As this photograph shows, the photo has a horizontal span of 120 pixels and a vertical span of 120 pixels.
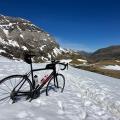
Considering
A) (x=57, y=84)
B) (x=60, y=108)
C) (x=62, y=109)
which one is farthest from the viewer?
(x=57, y=84)

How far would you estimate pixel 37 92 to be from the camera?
14.0 m

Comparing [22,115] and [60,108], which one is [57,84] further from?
[22,115]

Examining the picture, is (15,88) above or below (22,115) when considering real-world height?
above

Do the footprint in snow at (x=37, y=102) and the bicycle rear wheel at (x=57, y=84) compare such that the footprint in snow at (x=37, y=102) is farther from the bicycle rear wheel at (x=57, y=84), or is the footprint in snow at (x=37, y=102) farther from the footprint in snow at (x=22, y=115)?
the bicycle rear wheel at (x=57, y=84)

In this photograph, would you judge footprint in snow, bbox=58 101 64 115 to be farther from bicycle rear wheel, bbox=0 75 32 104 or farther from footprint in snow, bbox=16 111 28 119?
footprint in snow, bbox=16 111 28 119

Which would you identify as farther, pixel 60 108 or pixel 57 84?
pixel 57 84

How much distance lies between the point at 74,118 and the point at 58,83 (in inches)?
208

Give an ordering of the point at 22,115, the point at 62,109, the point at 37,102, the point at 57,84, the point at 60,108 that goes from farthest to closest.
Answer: the point at 57,84
the point at 37,102
the point at 60,108
the point at 62,109
the point at 22,115

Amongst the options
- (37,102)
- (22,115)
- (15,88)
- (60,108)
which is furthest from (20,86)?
(60,108)

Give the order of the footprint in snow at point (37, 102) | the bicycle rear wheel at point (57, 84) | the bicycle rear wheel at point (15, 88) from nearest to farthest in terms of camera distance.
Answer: the bicycle rear wheel at point (15, 88) < the footprint in snow at point (37, 102) < the bicycle rear wheel at point (57, 84)

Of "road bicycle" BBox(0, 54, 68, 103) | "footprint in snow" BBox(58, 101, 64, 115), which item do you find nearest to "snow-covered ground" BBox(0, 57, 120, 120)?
"footprint in snow" BBox(58, 101, 64, 115)

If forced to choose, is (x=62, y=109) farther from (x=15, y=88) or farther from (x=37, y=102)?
(x=15, y=88)

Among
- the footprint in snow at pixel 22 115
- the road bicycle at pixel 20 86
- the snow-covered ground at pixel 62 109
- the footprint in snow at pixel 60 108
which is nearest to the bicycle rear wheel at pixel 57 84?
the snow-covered ground at pixel 62 109

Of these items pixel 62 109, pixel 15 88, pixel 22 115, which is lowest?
pixel 62 109
